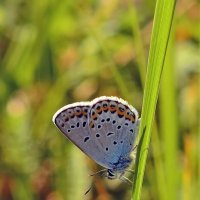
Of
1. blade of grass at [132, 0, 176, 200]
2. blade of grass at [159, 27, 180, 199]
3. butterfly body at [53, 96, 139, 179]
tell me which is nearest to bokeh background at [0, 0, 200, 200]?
blade of grass at [159, 27, 180, 199]

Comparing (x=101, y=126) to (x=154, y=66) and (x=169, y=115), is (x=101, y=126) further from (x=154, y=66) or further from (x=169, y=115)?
(x=154, y=66)

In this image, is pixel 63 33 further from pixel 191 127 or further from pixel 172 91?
pixel 172 91

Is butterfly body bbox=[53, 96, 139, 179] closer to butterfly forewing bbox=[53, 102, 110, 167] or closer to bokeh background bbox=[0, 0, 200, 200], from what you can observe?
butterfly forewing bbox=[53, 102, 110, 167]

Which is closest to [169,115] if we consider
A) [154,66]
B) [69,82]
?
[154,66]

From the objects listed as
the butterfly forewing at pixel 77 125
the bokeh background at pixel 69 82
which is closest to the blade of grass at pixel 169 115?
the bokeh background at pixel 69 82

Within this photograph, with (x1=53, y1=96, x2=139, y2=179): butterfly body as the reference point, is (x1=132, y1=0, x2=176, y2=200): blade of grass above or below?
above

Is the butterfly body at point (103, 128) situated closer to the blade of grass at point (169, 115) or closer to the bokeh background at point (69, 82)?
the blade of grass at point (169, 115)

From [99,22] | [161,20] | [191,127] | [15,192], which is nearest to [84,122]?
[161,20]
